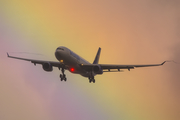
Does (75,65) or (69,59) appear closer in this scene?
(69,59)

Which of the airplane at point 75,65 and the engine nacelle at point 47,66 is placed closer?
the airplane at point 75,65

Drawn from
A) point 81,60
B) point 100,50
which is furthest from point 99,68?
point 100,50

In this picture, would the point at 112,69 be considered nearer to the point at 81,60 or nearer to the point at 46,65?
the point at 81,60

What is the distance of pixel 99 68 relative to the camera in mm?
51281

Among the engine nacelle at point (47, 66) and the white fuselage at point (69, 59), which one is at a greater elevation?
the white fuselage at point (69, 59)

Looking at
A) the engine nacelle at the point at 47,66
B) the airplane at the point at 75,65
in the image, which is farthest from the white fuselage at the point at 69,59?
the engine nacelle at the point at 47,66

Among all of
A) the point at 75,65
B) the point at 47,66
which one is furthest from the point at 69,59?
the point at 47,66

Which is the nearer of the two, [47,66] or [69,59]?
[69,59]

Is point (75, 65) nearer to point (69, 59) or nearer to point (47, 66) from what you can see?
point (69, 59)

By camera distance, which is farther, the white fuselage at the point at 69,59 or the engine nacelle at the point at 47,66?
the engine nacelle at the point at 47,66

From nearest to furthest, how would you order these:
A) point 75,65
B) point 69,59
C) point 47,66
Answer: point 69,59 → point 75,65 → point 47,66

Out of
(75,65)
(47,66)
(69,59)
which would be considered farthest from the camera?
(47,66)

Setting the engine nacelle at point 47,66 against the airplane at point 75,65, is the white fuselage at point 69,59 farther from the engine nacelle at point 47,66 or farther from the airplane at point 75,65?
the engine nacelle at point 47,66

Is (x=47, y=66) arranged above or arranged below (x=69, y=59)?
below
